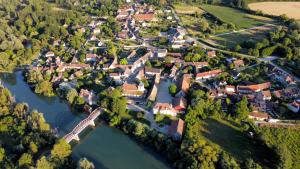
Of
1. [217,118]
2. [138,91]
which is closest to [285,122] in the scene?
[217,118]

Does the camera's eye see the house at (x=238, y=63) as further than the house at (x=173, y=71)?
Yes

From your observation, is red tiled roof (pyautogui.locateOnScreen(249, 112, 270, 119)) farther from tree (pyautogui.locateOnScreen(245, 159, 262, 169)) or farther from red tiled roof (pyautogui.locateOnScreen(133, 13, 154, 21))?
red tiled roof (pyautogui.locateOnScreen(133, 13, 154, 21))

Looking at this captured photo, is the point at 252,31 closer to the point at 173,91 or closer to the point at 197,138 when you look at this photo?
the point at 173,91

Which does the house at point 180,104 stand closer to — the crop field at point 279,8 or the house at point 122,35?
the house at point 122,35

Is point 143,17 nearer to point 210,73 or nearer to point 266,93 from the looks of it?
point 210,73

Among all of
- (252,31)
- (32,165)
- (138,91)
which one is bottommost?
(32,165)

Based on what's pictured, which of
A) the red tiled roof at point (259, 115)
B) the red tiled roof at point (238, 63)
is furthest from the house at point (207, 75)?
the red tiled roof at point (259, 115)

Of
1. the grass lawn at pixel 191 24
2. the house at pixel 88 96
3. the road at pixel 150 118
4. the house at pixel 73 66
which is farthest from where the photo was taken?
the grass lawn at pixel 191 24
